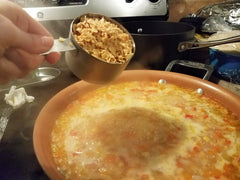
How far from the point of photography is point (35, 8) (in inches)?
60.3

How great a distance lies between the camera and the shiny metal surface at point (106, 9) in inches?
61.2

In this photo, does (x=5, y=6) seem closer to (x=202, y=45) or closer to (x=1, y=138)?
(x=1, y=138)

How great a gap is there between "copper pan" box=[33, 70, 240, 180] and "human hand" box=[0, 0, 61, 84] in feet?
0.70

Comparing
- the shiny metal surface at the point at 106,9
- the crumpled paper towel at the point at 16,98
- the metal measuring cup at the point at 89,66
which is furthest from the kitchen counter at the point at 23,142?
the shiny metal surface at the point at 106,9

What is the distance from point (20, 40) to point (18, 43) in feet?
0.04

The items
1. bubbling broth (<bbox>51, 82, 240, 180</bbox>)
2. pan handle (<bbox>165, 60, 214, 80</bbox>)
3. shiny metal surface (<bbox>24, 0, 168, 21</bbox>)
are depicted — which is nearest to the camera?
bubbling broth (<bbox>51, 82, 240, 180</bbox>)

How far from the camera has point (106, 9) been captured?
170 centimetres

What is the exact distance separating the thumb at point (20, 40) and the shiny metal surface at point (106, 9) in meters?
0.91

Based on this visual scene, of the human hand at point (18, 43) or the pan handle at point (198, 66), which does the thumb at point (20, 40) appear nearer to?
the human hand at point (18, 43)

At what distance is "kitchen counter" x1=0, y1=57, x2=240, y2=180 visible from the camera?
867 millimetres

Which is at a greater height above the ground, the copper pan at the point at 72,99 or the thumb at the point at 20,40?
the thumb at the point at 20,40

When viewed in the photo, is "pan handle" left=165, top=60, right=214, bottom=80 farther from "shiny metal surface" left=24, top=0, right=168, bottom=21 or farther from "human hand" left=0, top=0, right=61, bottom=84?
"human hand" left=0, top=0, right=61, bottom=84

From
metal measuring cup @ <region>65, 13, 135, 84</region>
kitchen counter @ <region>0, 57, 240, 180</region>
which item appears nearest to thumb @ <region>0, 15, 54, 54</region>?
metal measuring cup @ <region>65, 13, 135, 84</region>

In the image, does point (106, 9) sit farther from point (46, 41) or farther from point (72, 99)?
point (46, 41)
